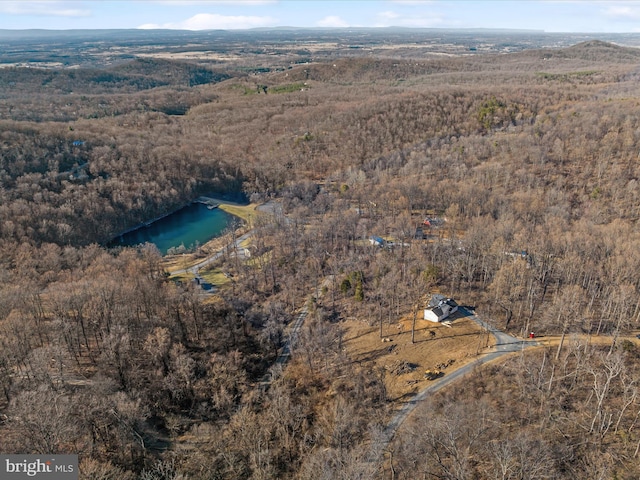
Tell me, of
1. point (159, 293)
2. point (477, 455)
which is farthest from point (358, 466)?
point (159, 293)

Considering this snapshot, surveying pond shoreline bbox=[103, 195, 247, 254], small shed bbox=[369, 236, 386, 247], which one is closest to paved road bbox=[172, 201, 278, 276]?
pond shoreline bbox=[103, 195, 247, 254]

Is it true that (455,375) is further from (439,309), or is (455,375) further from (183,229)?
(183,229)

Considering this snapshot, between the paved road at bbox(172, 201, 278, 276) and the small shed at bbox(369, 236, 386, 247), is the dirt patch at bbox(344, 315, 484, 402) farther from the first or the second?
the paved road at bbox(172, 201, 278, 276)

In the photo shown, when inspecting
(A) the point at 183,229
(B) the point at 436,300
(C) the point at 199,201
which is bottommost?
(A) the point at 183,229

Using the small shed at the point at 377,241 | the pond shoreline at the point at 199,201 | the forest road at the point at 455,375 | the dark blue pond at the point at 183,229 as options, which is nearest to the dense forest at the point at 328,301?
the forest road at the point at 455,375

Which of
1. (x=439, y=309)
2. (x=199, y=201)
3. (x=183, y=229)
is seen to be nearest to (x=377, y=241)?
(x=439, y=309)

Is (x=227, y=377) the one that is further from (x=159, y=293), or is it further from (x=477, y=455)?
(x=477, y=455)
